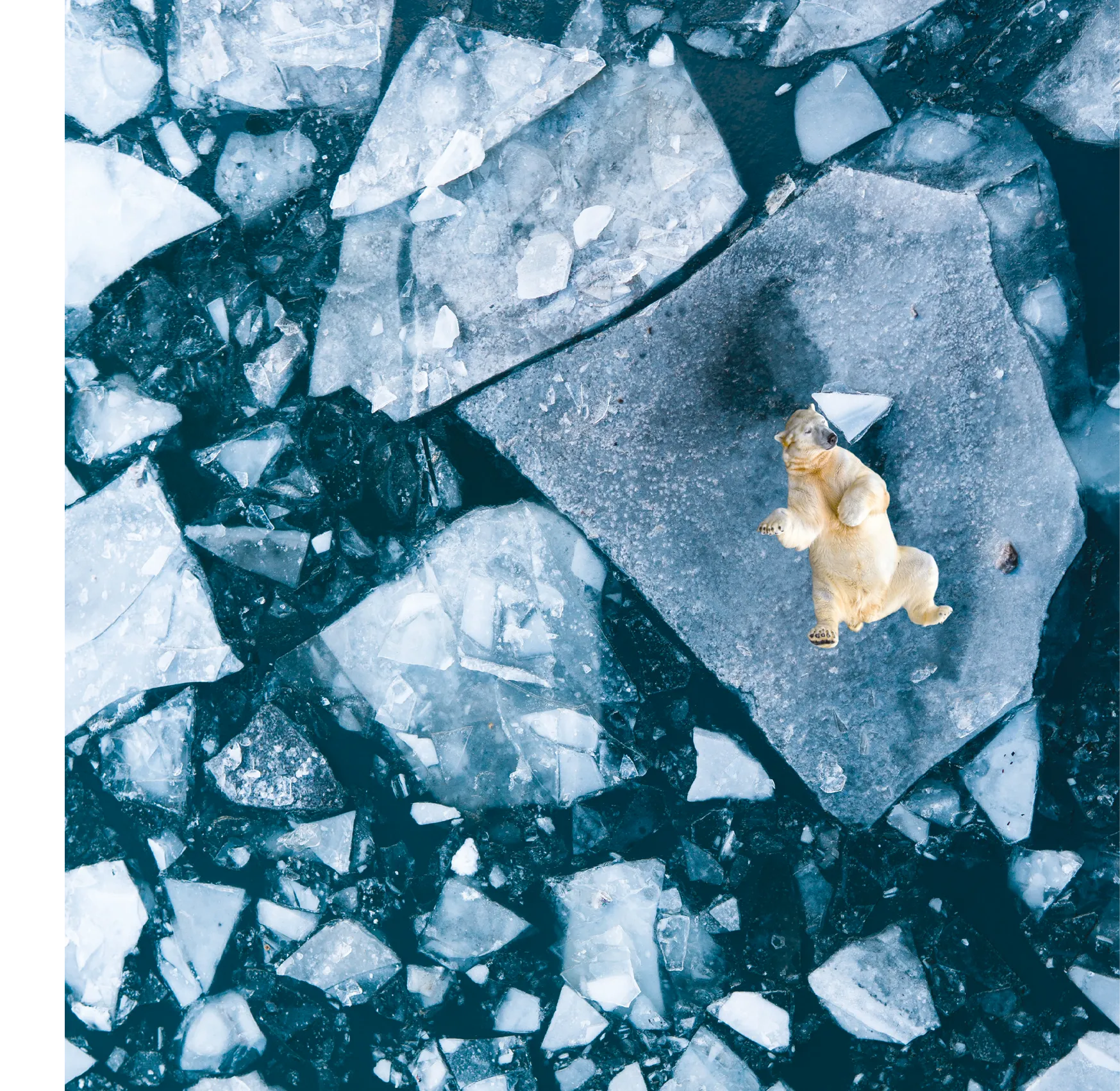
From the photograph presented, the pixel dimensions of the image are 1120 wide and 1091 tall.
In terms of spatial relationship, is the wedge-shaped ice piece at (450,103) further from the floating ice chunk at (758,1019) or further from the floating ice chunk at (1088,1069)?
the floating ice chunk at (1088,1069)

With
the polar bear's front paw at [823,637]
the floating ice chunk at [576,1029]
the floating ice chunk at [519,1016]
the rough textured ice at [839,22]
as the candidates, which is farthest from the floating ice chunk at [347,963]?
the rough textured ice at [839,22]

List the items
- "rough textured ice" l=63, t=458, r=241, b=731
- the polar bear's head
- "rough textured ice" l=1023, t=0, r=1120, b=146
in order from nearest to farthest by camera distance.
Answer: the polar bear's head → "rough textured ice" l=1023, t=0, r=1120, b=146 → "rough textured ice" l=63, t=458, r=241, b=731

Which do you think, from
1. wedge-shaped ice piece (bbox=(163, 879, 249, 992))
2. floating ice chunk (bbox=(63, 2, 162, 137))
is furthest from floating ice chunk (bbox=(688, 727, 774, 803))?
floating ice chunk (bbox=(63, 2, 162, 137))

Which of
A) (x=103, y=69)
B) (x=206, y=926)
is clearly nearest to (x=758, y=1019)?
(x=206, y=926)

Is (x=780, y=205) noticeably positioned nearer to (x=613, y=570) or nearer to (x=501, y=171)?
(x=501, y=171)

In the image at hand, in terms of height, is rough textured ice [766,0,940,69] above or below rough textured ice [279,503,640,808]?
above

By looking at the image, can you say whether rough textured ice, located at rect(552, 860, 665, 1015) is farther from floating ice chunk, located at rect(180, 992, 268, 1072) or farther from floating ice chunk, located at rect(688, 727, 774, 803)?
floating ice chunk, located at rect(180, 992, 268, 1072)

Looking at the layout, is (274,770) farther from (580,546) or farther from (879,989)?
(879,989)
